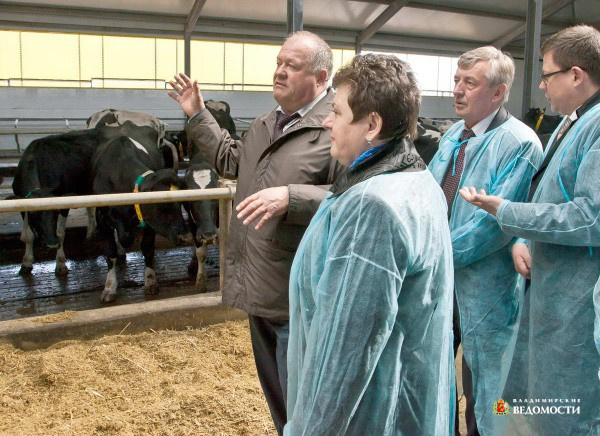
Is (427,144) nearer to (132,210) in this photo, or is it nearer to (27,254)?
(132,210)

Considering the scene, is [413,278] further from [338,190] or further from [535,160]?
[535,160]

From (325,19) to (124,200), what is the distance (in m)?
11.7

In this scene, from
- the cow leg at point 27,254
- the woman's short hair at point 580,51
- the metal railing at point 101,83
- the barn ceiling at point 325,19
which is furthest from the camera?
the metal railing at point 101,83

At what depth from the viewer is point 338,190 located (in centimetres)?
136

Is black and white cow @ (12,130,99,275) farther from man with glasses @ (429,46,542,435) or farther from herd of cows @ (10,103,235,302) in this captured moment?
man with glasses @ (429,46,542,435)

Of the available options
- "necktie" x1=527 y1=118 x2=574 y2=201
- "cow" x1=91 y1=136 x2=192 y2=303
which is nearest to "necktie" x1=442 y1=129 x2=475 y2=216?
"necktie" x1=527 y1=118 x2=574 y2=201

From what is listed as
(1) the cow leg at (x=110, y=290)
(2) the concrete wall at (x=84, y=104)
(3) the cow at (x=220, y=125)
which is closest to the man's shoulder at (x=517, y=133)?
(1) the cow leg at (x=110, y=290)

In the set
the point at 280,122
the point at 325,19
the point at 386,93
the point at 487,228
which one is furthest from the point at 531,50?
the point at 386,93

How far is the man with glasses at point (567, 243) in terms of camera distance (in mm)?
1796

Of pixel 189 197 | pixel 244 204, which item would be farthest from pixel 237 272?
pixel 189 197

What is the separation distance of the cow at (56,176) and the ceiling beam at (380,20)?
26.3ft

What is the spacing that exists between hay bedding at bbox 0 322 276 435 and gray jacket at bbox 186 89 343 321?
82cm

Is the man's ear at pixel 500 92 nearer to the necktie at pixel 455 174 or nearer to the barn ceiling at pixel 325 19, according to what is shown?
the necktie at pixel 455 174

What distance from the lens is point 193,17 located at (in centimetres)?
1267
